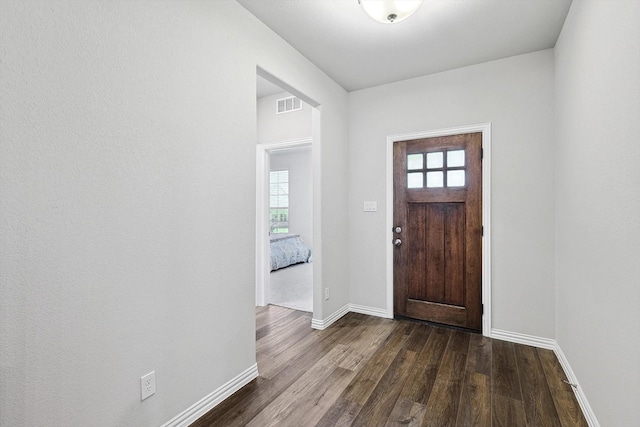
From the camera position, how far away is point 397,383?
2.20 m

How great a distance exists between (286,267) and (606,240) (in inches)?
211

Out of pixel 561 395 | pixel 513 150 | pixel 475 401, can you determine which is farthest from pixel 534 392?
pixel 513 150

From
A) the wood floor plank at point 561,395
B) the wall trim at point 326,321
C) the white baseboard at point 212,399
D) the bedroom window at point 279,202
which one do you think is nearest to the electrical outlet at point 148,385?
the white baseboard at point 212,399

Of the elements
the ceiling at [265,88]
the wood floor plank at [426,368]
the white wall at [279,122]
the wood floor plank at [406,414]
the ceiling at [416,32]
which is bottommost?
the wood floor plank at [426,368]

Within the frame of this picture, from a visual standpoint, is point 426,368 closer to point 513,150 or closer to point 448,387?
point 448,387

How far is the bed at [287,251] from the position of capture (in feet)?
19.8

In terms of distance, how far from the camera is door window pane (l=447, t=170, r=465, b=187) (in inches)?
124

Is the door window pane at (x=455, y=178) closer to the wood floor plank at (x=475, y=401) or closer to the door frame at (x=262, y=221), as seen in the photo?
the wood floor plank at (x=475, y=401)

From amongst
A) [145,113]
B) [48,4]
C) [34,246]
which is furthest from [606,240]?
[48,4]

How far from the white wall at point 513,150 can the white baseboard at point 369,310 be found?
1104 millimetres

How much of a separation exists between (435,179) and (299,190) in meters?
5.13

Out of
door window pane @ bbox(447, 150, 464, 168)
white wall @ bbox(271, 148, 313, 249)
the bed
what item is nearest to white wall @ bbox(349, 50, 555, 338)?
door window pane @ bbox(447, 150, 464, 168)

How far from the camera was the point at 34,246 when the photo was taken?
1.19 meters

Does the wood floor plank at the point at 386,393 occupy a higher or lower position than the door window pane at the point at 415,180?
lower
